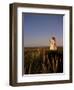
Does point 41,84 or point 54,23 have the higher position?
point 54,23

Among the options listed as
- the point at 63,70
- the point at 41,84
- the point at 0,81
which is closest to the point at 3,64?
the point at 0,81

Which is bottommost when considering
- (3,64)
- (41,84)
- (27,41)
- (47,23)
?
(41,84)

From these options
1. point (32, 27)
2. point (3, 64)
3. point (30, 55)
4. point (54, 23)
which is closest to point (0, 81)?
point (3, 64)

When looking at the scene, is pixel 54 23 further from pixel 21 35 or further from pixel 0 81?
pixel 0 81

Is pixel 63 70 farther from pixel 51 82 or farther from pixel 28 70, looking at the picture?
pixel 28 70

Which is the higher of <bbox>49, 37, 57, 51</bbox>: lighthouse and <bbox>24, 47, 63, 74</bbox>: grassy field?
<bbox>49, 37, 57, 51</bbox>: lighthouse

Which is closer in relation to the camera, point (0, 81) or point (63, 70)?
point (0, 81)

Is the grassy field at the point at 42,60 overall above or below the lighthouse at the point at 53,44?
below
